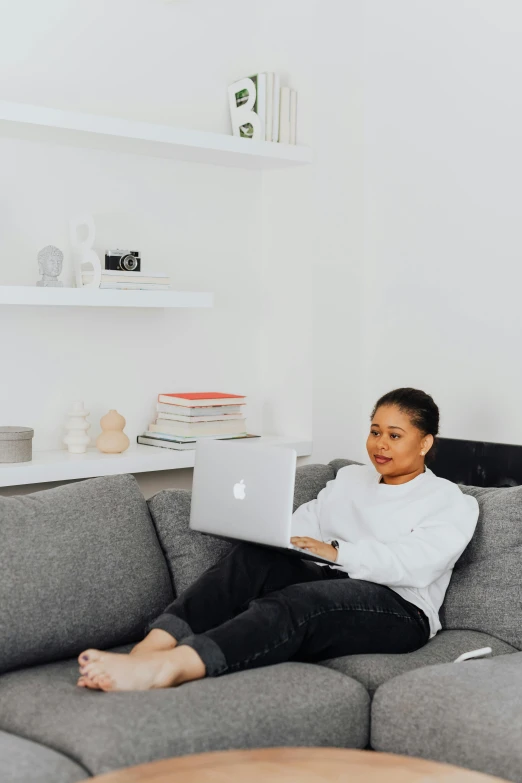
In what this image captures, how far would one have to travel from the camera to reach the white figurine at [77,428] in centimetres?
320

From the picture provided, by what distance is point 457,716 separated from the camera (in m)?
1.90

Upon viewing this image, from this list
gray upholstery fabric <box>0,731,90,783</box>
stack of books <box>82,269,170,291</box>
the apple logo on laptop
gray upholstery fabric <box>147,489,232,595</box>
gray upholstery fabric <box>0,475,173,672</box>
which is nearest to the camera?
gray upholstery fabric <box>0,731,90,783</box>

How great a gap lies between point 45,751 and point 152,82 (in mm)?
2437

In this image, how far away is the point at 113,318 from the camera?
3.42m

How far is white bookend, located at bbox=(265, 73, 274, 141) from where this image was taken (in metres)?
3.54

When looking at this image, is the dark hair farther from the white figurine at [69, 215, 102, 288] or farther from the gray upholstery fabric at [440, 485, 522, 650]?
the white figurine at [69, 215, 102, 288]

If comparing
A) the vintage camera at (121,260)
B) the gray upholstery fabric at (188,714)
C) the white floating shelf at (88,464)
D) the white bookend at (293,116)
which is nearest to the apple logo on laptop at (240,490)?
the gray upholstery fabric at (188,714)

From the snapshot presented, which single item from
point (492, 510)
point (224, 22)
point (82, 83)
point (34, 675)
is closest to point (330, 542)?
point (492, 510)

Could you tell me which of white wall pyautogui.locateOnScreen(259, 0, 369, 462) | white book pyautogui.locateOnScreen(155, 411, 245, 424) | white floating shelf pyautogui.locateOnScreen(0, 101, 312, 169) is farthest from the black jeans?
white floating shelf pyautogui.locateOnScreen(0, 101, 312, 169)

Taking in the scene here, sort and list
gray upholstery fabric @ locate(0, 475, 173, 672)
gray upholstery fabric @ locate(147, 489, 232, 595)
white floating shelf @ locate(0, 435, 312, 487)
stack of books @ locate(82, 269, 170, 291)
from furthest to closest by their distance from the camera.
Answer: stack of books @ locate(82, 269, 170, 291)
white floating shelf @ locate(0, 435, 312, 487)
gray upholstery fabric @ locate(147, 489, 232, 595)
gray upholstery fabric @ locate(0, 475, 173, 672)

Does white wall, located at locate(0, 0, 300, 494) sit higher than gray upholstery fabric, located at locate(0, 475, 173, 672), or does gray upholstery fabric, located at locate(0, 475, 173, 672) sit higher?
white wall, located at locate(0, 0, 300, 494)

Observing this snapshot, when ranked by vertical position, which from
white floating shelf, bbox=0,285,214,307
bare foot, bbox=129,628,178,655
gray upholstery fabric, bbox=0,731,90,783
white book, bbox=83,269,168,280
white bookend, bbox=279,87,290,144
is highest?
white bookend, bbox=279,87,290,144

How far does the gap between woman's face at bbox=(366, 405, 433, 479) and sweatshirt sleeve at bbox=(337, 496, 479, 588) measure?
8.1 inches

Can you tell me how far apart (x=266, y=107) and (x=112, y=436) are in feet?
Answer: 4.34
